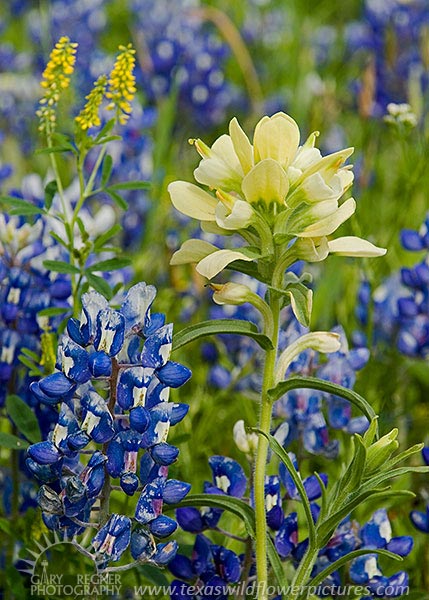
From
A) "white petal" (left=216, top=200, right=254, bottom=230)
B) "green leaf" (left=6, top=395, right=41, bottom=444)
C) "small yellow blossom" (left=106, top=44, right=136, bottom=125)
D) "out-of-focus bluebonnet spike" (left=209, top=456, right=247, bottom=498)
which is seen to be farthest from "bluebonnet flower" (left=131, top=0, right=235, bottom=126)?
"white petal" (left=216, top=200, right=254, bottom=230)

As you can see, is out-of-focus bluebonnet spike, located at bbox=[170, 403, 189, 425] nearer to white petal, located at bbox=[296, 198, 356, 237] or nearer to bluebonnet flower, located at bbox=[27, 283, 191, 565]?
bluebonnet flower, located at bbox=[27, 283, 191, 565]

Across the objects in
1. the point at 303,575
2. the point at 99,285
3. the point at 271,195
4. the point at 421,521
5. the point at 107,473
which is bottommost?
the point at 421,521

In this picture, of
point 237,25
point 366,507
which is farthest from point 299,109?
point 366,507

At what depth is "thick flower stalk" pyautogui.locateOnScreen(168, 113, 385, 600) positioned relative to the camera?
3.96 ft

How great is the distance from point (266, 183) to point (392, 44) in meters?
2.51

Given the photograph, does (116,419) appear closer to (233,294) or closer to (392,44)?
(233,294)

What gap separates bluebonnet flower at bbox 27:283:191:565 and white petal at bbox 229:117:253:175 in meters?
0.20

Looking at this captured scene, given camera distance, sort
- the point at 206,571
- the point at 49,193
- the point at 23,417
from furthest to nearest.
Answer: the point at 49,193, the point at 23,417, the point at 206,571

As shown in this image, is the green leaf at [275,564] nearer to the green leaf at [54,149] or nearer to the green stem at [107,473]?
the green stem at [107,473]

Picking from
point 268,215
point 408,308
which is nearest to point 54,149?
point 268,215

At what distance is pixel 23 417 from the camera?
155 cm

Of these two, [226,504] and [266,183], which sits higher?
[266,183]

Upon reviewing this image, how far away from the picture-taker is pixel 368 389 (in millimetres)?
2172

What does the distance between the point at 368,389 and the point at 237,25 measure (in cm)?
267
